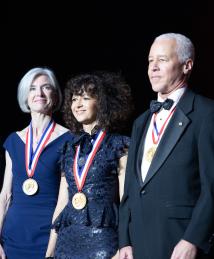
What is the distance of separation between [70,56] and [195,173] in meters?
2.73

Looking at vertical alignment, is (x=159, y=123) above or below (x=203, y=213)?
above

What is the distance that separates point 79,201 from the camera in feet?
10.3

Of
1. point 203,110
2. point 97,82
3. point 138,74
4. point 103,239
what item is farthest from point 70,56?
point 203,110

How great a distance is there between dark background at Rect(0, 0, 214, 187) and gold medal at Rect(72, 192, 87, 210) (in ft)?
5.25

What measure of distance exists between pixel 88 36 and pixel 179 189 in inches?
108

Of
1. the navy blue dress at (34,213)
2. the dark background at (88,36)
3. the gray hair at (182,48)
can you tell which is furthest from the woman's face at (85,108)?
the dark background at (88,36)

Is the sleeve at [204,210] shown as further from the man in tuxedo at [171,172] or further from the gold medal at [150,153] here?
the gold medal at [150,153]

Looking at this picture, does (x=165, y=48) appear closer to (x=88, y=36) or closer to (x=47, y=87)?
(x=47, y=87)

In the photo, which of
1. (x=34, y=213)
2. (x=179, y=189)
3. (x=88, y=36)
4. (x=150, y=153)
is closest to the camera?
(x=179, y=189)

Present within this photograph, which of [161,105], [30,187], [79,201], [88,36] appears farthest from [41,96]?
[161,105]

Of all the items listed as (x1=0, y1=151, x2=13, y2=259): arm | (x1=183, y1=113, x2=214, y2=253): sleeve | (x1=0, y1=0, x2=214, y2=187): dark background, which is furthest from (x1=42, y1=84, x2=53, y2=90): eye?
(x1=183, y1=113, x2=214, y2=253): sleeve

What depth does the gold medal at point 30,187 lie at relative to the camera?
3641 mm

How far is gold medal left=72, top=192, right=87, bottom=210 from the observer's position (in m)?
3.13

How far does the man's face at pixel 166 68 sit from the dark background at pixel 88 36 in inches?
76.7
